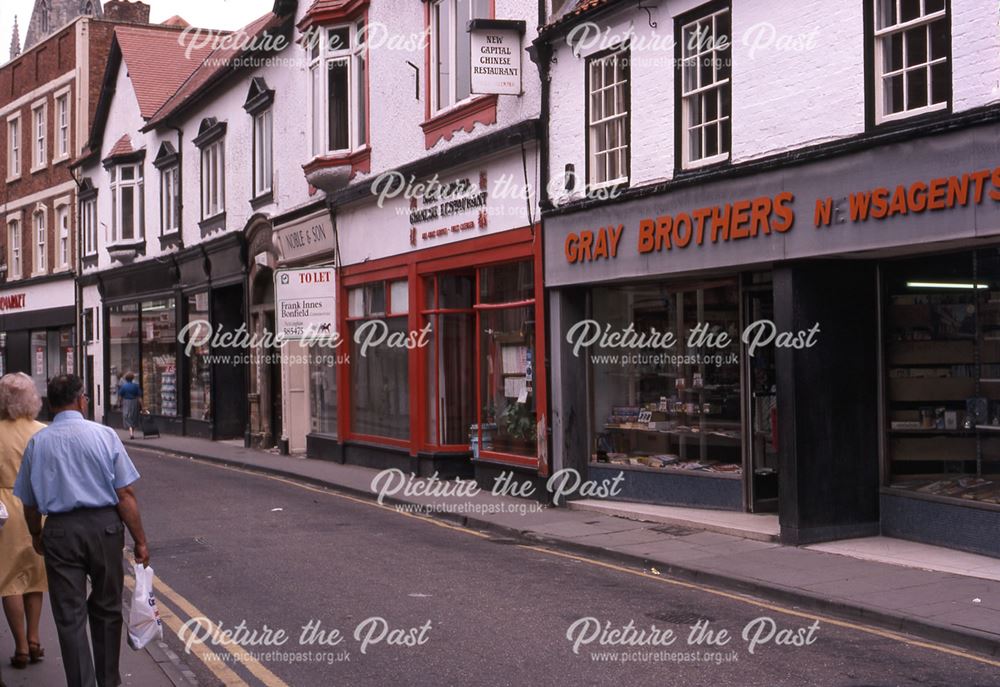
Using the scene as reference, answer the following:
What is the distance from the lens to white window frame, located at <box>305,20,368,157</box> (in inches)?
838

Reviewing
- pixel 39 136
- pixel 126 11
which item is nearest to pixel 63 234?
pixel 39 136

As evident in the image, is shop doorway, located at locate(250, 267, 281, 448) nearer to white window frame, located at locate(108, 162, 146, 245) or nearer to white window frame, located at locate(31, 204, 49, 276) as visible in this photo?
white window frame, located at locate(108, 162, 146, 245)

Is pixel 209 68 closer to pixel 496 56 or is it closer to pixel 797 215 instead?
pixel 496 56

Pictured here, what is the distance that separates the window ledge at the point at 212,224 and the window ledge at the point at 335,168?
664 cm

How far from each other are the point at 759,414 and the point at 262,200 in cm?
1523

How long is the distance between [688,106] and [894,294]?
323cm

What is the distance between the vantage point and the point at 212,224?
28.5m

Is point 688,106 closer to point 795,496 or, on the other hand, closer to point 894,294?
point 894,294

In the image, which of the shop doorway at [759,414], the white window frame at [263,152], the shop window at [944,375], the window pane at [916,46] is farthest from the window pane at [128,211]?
the window pane at [916,46]

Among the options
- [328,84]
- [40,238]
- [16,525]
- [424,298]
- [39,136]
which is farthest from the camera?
[39,136]

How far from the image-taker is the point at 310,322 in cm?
2167

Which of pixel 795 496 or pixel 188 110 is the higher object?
pixel 188 110

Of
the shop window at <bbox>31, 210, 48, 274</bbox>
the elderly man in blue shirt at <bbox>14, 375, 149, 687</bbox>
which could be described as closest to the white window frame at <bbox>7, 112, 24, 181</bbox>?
the shop window at <bbox>31, 210, 48, 274</bbox>

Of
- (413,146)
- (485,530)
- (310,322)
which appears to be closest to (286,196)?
(310,322)
